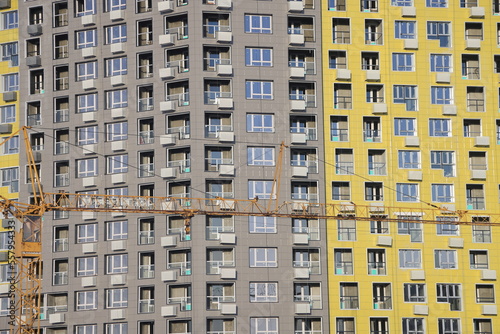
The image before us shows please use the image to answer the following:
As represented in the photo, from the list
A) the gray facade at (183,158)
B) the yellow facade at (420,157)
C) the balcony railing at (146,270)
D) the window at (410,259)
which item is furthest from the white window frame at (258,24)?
the window at (410,259)

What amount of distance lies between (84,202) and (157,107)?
12441 millimetres

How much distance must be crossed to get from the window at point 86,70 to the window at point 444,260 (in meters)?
40.9

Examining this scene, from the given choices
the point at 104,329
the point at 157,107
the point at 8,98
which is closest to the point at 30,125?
the point at 8,98

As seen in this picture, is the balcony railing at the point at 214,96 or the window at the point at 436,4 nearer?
the balcony railing at the point at 214,96

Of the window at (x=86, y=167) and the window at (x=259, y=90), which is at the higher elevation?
the window at (x=259, y=90)

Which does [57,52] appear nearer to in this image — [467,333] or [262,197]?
[262,197]

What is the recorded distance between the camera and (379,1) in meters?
148

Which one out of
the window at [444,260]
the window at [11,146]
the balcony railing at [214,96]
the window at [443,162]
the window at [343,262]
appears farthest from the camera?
the window at [11,146]

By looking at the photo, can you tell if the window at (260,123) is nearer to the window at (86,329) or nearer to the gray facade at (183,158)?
the gray facade at (183,158)

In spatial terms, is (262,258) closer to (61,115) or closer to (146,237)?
(146,237)

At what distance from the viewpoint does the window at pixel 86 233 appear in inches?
5758

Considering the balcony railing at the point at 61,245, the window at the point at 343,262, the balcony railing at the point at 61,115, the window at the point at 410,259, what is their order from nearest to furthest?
1. the window at the point at 343,262
2. the window at the point at 410,259
3. the balcony railing at the point at 61,245
4. the balcony railing at the point at 61,115

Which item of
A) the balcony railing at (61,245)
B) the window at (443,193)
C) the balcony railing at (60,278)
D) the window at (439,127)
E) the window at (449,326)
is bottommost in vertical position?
the window at (449,326)

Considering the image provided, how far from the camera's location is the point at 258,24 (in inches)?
5763
